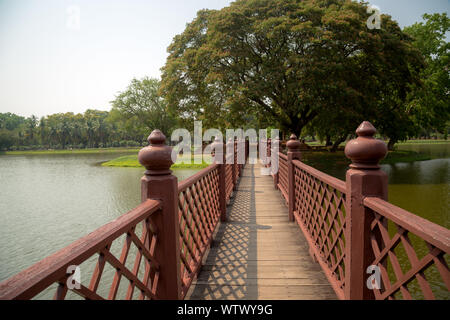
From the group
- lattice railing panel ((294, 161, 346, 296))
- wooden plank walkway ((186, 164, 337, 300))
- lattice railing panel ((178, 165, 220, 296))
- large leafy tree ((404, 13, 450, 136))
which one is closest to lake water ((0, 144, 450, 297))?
lattice railing panel ((178, 165, 220, 296))

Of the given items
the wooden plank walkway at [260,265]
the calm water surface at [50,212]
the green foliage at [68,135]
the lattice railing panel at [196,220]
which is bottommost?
the calm water surface at [50,212]

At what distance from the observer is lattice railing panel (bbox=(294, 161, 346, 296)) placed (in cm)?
222

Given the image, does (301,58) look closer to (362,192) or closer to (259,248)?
(259,248)

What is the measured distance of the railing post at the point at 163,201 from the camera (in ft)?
5.46

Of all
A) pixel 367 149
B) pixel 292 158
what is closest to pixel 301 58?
pixel 292 158

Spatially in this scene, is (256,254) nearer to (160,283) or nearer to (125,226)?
(160,283)

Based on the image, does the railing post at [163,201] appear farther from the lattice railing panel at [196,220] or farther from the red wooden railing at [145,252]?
the lattice railing panel at [196,220]

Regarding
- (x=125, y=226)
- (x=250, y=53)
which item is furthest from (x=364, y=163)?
(x=250, y=53)

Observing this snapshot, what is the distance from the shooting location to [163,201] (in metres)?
1.72

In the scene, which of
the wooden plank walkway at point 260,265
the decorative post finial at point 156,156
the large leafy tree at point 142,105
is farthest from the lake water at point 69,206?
the large leafy tree at point 142,105

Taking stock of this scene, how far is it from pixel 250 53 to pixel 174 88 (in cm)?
587

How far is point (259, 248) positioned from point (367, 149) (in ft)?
7.98

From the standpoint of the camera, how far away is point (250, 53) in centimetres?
1546
